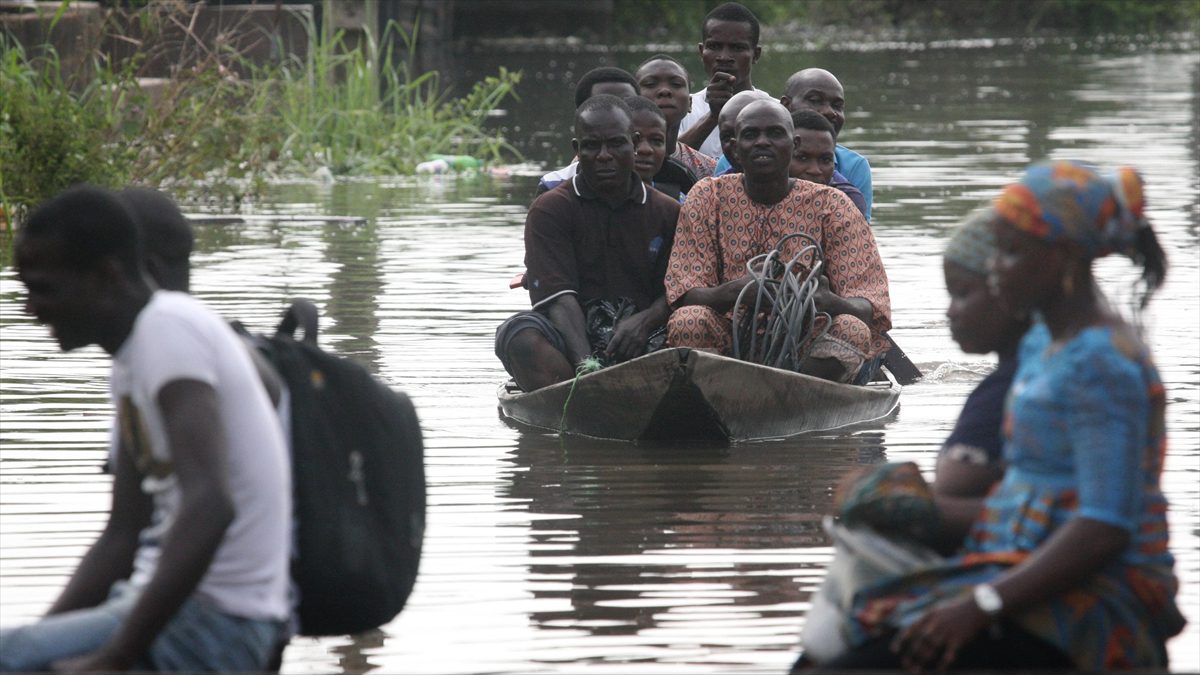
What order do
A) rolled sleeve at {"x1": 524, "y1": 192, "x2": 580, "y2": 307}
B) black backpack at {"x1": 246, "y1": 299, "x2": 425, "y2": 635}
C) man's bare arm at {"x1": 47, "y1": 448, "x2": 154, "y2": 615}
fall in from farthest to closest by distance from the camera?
1. rolled sleeve at {"x1": 524, "y1": 192, "x2": 580, "y2": 307}
2. black backpack at {"x1": 246, "y1": 299, "x2": 425, "y2": 635}
3. man's bare arm at {"x1": 47, "y1": 448, "x2": 154, "y2": 615}

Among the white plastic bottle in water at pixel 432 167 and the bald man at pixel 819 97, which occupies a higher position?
the bald man at pixel 819 97

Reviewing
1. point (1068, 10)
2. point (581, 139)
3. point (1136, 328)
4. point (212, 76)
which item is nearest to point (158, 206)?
point (1136, 328)

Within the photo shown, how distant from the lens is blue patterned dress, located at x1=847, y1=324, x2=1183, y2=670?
306 cm

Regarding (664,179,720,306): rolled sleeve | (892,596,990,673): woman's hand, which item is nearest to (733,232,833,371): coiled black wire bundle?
(664,179,720,306): rolled sleeve

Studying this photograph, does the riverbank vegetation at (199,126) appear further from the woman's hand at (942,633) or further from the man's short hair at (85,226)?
the woman's hand at (942,633)

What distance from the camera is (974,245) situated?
3.53 m

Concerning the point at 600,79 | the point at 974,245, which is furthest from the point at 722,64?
the point at 974,245

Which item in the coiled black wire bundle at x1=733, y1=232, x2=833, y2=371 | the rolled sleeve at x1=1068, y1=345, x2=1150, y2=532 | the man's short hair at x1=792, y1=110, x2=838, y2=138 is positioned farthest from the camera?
the man's short hair at x1=792, y1=110, x2=838, y2=138

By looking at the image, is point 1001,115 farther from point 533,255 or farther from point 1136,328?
point 1136,328

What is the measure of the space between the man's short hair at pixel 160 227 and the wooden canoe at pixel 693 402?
3.41 m

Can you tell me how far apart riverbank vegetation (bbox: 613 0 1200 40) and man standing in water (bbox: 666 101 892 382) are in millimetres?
55158

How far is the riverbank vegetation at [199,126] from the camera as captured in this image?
42.1ft

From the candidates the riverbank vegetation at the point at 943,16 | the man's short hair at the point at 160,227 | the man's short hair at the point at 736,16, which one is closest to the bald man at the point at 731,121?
the man's short hair at the point at 736,16

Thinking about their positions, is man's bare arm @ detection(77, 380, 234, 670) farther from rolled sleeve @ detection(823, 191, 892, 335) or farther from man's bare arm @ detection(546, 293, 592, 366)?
rolled sleeve @ detection(823, 191, 892, 335)
